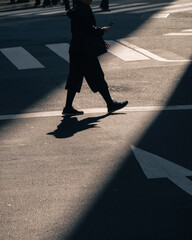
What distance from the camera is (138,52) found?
47.8 feet

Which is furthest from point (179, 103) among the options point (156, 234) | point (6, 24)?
point (6, 24)

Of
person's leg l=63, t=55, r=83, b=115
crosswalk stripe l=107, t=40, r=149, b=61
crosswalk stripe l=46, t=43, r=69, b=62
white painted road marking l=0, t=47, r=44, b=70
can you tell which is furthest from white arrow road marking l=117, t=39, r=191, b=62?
person's leg l=63, t=55, r=83, b=115

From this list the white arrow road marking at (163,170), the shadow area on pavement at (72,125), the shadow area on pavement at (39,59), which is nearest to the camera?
the white arrow road marking at (163,170)

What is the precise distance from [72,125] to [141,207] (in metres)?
3.26

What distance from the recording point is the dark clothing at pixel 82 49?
8.95 m

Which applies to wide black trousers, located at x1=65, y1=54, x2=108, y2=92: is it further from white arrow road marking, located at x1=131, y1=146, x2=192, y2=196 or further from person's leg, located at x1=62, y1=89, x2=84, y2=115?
white arrow road marking, located at x1=131, y1=146, x2=192, y2=196

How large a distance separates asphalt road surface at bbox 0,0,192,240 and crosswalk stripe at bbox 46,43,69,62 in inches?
1.9

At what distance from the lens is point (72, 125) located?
28.9 feet

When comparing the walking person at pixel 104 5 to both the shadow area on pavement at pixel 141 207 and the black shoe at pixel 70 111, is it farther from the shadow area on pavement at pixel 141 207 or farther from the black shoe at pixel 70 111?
the shadow area on pavement at pixel 141 207

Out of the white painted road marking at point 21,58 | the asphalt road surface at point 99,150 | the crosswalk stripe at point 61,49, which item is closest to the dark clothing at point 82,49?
the asphalt road surface at point 99,150

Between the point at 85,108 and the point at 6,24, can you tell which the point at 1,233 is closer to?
the point at 85,108

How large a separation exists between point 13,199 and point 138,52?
29.6 feet

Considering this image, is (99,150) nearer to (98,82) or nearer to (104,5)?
(98,82)

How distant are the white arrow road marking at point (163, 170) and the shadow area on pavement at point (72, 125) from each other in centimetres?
135
